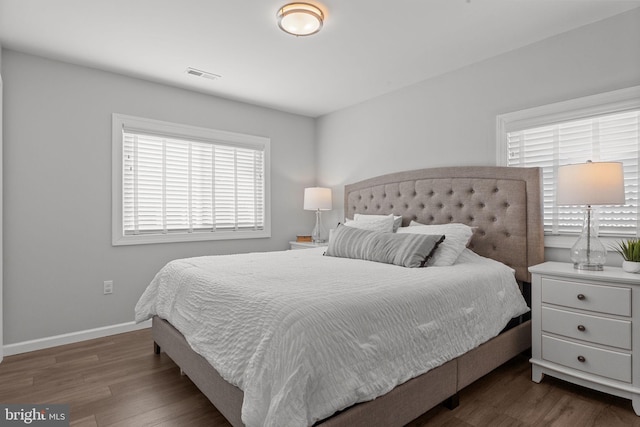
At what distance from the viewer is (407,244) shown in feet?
8.35

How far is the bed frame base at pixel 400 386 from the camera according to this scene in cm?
150

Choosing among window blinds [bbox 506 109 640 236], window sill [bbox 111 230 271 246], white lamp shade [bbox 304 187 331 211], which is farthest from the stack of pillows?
window sill [bbox 111 230 271 246]

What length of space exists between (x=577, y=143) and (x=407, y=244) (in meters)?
1.43

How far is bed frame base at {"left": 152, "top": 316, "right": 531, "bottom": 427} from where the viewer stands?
4.93ft

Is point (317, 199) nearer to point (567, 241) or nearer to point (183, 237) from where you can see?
point (183, 237)

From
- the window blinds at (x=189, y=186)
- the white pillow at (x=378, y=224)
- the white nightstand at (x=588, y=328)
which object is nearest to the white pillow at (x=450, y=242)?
the white pillow at (x=378, y=224)

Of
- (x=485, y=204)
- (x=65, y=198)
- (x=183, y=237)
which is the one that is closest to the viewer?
(x=485, y=204)

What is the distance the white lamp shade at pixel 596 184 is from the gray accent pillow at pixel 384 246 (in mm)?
856

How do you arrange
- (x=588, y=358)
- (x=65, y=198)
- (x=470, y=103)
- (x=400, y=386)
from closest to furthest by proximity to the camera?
1. (x=400, y=386)
2. (x=588, y=358)
3. (x=65, y=198)
4. (x=470, y=103)

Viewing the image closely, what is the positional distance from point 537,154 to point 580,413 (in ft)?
5.84

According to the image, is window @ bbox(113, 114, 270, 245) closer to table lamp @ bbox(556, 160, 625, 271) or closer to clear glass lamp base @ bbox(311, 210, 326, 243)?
clear glass lamp base @ bbox(311, 210, 326, 243)

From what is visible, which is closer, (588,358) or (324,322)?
(324,322)

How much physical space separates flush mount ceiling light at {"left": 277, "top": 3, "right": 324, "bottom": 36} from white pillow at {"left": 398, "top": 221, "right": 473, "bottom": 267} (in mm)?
1759

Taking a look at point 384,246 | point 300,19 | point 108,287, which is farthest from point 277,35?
point 108,287
